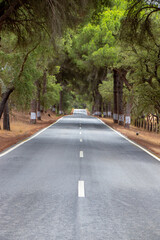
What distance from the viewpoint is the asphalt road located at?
5242 mm

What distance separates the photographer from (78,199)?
7184mm

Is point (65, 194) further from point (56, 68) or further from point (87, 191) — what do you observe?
point (56, 68)

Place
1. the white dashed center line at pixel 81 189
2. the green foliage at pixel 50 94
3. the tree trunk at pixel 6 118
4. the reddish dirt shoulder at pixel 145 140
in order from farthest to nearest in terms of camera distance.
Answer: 1. the green foliage at pixel 50 94
2. the tree trunk at pixel 6 118
3. the reddish dirt shoulder at pixel 145 140
4. the white dashed center line at pixel 81 189

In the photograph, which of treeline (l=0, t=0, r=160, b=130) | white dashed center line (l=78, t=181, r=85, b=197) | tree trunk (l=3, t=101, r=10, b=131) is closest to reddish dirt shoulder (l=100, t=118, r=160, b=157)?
treeline (l=0, t=0, r=160, b=130)

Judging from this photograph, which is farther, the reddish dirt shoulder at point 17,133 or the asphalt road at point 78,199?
the reddish dirt shoulder at point 17,133

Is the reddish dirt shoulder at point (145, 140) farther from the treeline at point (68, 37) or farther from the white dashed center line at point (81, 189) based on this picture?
the white dashed center line at point (81, 189)

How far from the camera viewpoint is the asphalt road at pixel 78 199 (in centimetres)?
524

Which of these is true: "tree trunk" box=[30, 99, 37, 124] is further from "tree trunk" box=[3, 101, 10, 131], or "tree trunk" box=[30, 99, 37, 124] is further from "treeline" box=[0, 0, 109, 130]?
"treeline" box=[0, 0, 109, 130]

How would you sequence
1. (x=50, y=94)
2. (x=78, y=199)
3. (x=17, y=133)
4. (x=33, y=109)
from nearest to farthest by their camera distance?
1. (x=78, y=199)
2. (x=17, y=133)
3. (x=33, y=109)
4. (x=50, y=94)

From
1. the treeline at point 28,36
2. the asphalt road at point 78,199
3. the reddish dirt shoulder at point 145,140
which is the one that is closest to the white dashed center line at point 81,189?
the asphalt road at point 78,199

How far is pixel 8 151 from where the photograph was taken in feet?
50.6

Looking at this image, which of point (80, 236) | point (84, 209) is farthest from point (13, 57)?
point (80, 236)

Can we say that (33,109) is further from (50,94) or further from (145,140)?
(145,140)

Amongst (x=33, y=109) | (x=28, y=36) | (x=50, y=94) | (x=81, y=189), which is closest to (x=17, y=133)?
(x=28, y=36)
